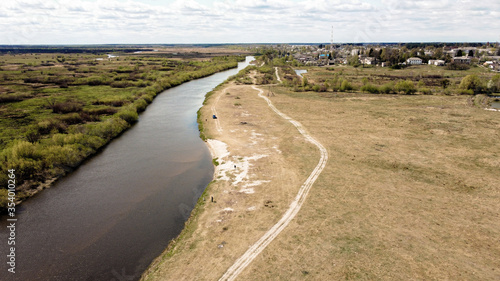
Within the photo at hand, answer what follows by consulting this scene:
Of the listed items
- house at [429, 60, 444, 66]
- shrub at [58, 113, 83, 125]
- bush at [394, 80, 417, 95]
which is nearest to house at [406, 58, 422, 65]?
house at [429, 60, 444, 66]

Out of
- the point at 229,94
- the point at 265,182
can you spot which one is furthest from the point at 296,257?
the point at 229,94

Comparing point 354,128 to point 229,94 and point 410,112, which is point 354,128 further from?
point 229,94

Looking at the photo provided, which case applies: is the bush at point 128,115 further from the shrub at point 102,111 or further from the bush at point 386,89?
the bush at point 386,89

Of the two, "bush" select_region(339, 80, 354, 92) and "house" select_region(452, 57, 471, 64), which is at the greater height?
"house" select_region(452, 57, 471, 64)

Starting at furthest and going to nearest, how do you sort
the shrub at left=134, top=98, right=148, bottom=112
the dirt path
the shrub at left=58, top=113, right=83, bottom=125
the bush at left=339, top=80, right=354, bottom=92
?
the bush at left=339, top=80, right=354, bottom=92
the shrub at left=134, top=98, right=148, bottom=112
the shrub at left=58, top=113, right=83, bottom=125
the dirt path

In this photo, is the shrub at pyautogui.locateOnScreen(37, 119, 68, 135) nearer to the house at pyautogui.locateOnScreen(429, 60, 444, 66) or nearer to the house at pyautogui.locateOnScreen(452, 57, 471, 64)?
the house at pyautogui.locateOnScreen(429, 60, 444, 66)

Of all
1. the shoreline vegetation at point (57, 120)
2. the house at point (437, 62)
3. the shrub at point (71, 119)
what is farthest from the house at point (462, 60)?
the shrub at point (71, 119)

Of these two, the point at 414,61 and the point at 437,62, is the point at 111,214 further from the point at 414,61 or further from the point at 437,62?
the point at 414,61
